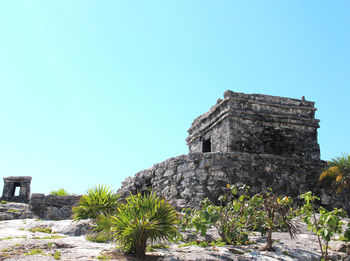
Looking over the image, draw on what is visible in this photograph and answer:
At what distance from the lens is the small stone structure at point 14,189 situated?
15.1 m

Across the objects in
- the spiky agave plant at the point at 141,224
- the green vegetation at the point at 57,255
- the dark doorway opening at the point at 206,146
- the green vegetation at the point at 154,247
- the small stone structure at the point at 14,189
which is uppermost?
the dark doorway opening at the point at 206,146

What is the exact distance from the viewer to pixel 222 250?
17.2 feet

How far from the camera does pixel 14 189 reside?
15734mm

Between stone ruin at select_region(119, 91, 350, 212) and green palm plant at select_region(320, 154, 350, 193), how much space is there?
1.01 feet

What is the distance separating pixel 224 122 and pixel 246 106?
94 cm

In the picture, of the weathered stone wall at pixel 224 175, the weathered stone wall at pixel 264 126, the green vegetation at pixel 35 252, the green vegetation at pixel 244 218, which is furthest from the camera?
the weathered stone wall at pixel 264 126

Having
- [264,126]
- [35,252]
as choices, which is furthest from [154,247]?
[264,126]

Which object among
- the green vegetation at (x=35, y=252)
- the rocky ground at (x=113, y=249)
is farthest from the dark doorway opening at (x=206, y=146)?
the green vegetation at (x=35, y=252)

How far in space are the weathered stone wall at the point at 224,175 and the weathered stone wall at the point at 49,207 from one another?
8.47 ft

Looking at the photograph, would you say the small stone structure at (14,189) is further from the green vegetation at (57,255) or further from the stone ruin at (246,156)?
the green vegetation at (57,255)

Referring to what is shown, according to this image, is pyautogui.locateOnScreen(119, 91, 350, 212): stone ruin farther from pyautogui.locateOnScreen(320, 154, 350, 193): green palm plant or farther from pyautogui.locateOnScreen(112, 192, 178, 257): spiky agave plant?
pyautogui.locateOnScreen(112, 192, 178, 257): spiky agave plant

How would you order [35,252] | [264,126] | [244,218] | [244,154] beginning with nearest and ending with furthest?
[35,252], [244,218], [244,154], [264,126]

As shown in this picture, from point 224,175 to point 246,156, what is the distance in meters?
0.88

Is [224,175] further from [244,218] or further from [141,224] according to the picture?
[141,224]
